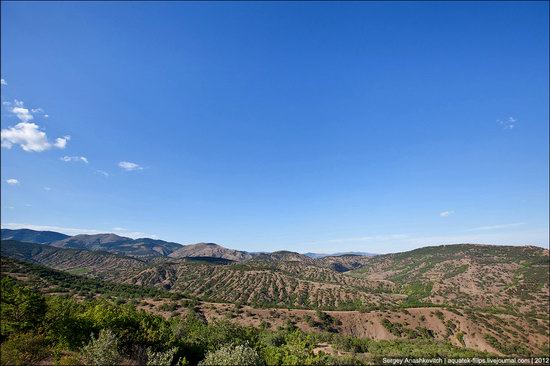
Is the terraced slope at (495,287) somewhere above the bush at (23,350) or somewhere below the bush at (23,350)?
below

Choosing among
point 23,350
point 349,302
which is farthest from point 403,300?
point 23,350

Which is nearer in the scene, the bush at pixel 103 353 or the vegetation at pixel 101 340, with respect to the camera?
the bush at pixel 103 353

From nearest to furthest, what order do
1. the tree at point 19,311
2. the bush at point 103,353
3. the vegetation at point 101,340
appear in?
the bush at point 103,353, the vegetation at point 101,340, the tree at point 19,311

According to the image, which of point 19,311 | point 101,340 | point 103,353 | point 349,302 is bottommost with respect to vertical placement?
point 349,302

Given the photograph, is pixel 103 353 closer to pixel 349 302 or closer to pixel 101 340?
pixel 101 340

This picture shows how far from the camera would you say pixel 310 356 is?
20.0m

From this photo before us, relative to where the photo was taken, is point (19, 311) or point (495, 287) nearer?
point (19, 311)

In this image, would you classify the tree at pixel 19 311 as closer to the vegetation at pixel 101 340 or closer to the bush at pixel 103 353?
the vegetation at pixel 101 340

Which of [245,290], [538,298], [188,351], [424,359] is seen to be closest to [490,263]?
[538,298]

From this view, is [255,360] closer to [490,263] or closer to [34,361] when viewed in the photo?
[34,361]

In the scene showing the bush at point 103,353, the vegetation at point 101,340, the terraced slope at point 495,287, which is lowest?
the terraced slope at point 495,287

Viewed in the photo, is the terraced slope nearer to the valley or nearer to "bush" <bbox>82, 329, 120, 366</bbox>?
the valley

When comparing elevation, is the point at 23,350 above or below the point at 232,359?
below

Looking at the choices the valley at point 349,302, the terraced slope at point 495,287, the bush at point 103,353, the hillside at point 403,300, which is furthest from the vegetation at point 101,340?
the terraced slope at point 495,287
